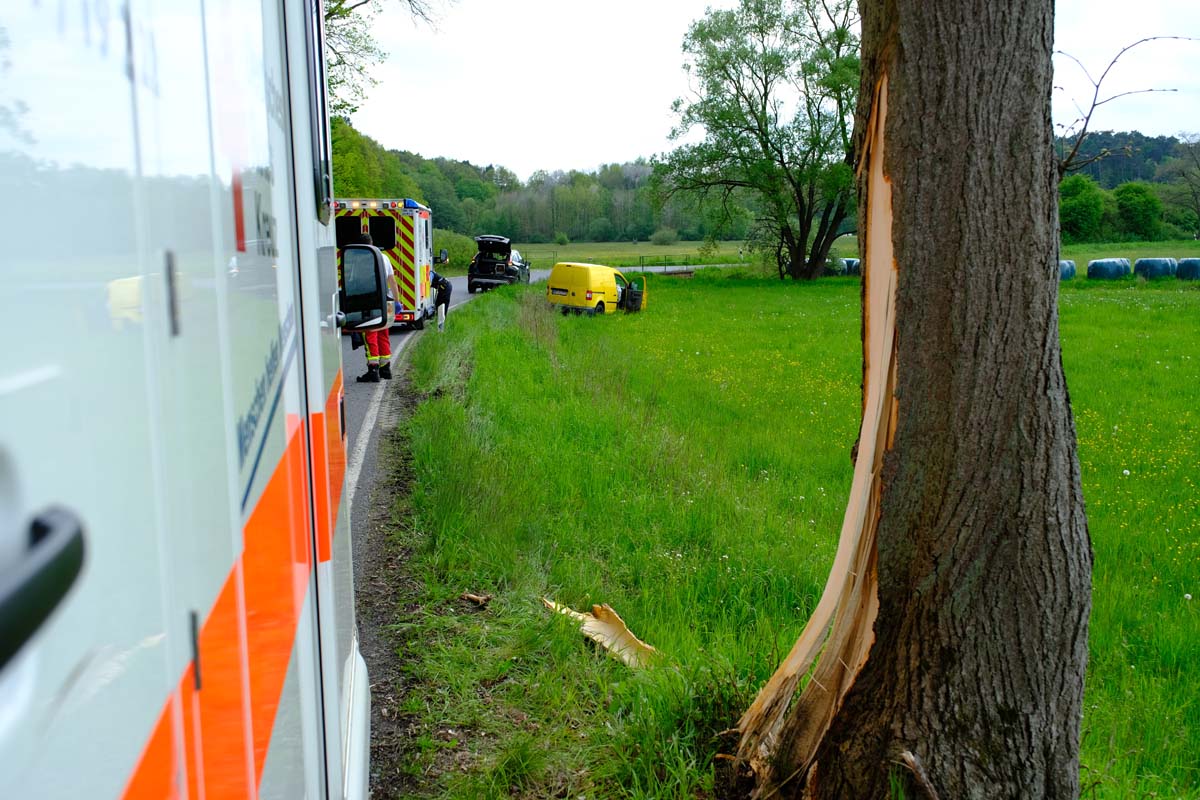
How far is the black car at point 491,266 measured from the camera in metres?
32.7

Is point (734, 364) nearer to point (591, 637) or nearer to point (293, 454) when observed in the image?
point (591, 637)

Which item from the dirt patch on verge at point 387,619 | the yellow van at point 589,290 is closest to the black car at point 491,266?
the yellow van at point 589,290

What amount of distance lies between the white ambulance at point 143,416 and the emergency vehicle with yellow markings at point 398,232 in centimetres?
1528

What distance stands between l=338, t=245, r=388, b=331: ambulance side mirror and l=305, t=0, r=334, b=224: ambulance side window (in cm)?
40

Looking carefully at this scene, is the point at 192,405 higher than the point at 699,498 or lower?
higher

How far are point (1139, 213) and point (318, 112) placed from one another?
55.4 meters

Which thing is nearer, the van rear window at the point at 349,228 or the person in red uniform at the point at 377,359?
the person in red uniform at the point at 377,359

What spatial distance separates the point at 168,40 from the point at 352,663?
2216mm

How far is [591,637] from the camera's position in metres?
4.44

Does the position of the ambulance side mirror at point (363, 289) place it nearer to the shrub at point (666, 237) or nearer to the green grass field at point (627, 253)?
the green grass field at point (627, 253)

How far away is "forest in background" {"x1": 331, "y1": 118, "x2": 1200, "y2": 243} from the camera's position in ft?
142

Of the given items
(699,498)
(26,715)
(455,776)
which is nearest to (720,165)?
(699,498)

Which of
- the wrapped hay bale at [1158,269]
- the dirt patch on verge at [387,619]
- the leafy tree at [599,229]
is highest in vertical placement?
the leafy tree at [599,229]

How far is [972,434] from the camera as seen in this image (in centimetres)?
264
